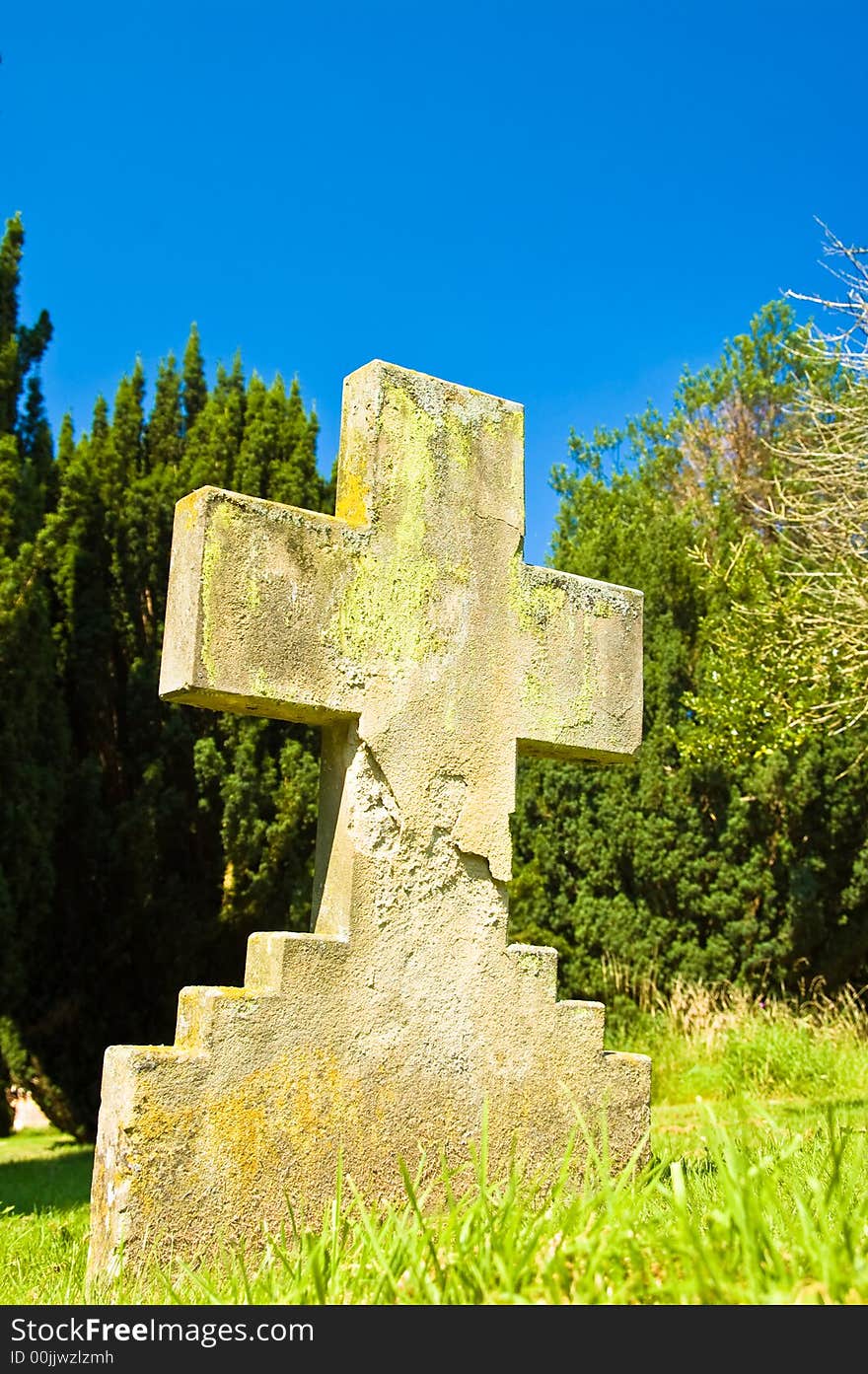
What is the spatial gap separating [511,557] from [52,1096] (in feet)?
27.4

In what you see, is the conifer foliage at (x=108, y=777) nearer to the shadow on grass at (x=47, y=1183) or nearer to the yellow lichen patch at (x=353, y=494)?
the shadow on grass at (x=47, y=1183)

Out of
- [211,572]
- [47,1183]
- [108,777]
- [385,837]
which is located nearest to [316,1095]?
[385,837]

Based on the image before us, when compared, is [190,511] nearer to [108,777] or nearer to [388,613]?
[388,613]

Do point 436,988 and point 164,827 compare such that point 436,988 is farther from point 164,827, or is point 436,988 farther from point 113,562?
point 113,562

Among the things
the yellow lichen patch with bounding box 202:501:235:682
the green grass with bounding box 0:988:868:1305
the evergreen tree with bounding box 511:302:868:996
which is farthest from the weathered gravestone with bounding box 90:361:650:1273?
the evergreen tree with bounding box 511:302:868:996

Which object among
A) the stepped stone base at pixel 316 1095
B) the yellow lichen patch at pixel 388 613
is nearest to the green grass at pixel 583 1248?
the stepped stone base at pixel 316 1095

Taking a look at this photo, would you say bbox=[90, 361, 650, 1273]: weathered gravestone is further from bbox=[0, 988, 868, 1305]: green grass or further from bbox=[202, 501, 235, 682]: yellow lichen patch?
bbox=[0, 988, 868, 1305]: green grass

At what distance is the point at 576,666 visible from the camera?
4.45m

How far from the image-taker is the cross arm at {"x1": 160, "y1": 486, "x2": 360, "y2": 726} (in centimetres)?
366

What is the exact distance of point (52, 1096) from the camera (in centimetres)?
1083

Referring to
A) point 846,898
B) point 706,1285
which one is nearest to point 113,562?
point 846,898

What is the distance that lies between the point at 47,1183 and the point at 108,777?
3.96 metres

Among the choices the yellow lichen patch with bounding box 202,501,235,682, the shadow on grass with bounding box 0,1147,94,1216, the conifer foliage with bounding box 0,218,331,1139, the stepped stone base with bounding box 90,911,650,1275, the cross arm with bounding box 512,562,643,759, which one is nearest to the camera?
the stepped stone base with bounding box 90,911,650,1275

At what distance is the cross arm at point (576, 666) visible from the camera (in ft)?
14.2
